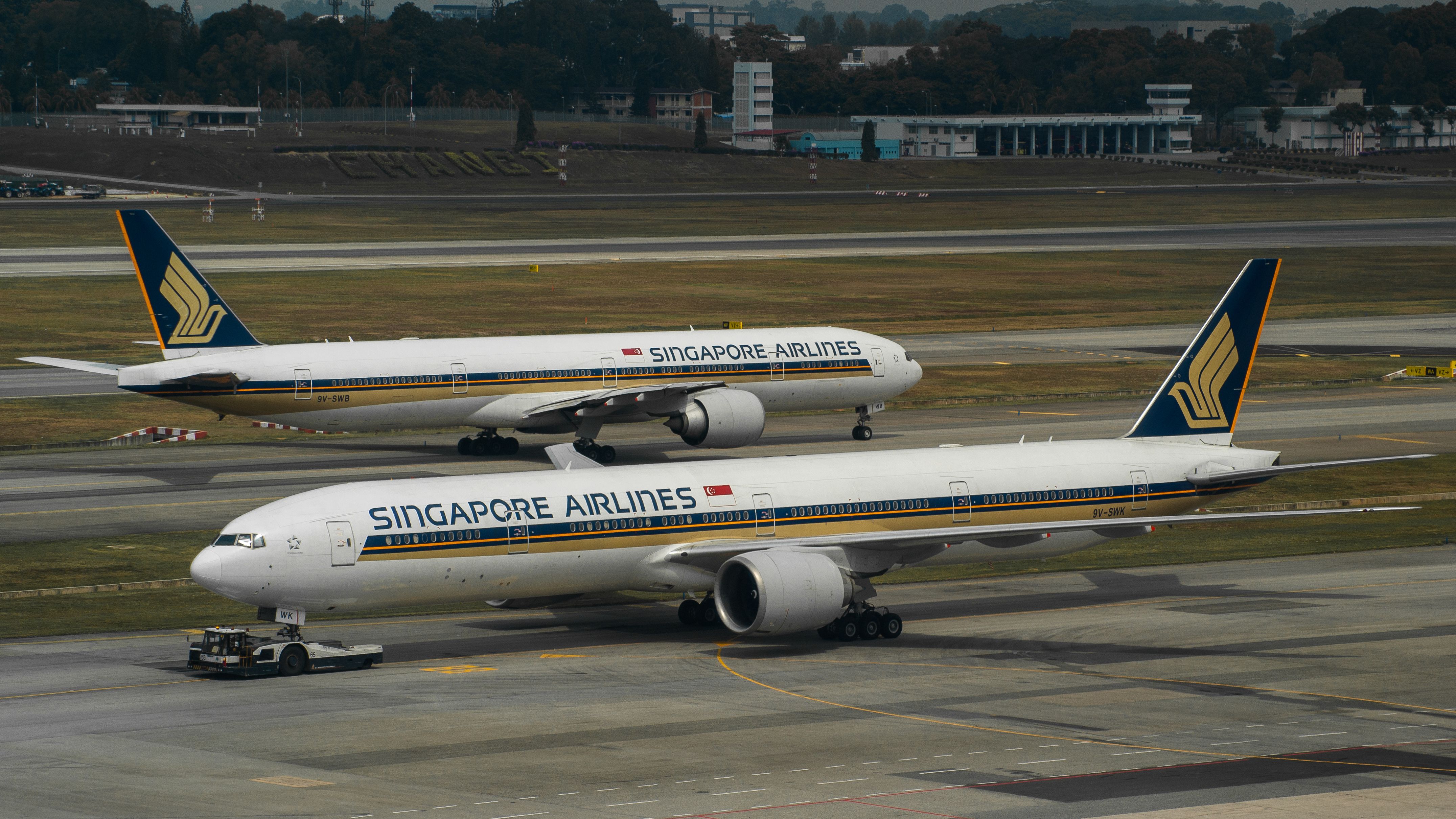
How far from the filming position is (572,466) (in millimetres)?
43625

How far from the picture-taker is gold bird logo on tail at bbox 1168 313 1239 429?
152ft

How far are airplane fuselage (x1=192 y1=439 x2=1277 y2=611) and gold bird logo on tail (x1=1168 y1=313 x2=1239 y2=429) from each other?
89cm

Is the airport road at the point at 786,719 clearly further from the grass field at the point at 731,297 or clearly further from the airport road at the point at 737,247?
the airport road at the point at 737,247

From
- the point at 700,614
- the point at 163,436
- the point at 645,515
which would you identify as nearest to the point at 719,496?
the point at 645,515

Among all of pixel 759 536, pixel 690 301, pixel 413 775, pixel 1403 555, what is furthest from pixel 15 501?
pixel 690 301

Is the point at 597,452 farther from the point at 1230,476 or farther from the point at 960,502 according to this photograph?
the point at 1230,476

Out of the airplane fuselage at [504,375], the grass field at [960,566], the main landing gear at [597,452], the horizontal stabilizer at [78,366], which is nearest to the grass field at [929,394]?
the horizontal stabilizer at [78,366]

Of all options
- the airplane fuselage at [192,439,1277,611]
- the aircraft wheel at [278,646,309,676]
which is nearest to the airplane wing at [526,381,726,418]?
the airplane fuselage at [192,439,1277,611]

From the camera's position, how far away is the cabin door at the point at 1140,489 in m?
44.0

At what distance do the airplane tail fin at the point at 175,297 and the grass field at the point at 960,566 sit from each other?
12.0m

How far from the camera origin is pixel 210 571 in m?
34.5

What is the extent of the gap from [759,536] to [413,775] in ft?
43.3

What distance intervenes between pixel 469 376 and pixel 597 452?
5462mm

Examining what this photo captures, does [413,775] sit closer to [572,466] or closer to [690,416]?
[572,466]
